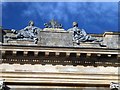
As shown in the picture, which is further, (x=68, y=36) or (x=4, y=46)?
(x=68, y=36)

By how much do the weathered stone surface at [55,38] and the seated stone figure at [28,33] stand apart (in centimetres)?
33

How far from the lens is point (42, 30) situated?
67.1 feet

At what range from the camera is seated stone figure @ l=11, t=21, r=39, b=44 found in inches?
795

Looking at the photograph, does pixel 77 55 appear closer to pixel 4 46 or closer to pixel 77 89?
pixel 77 89

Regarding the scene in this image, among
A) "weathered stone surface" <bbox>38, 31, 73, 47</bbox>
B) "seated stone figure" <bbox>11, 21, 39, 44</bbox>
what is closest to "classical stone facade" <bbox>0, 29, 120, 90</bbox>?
"weathered stone surface" <bbox>38, 31, 73, 47</bbox>

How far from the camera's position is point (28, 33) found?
67.1ft

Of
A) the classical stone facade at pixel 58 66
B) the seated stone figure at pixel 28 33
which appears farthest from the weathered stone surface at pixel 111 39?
the seated stone figure at pixel 28 33

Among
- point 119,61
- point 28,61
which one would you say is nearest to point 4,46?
point 28,61

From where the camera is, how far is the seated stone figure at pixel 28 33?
20.2m

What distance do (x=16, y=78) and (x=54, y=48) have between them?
213cm

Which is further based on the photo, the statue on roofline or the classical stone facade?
the statue on roofline

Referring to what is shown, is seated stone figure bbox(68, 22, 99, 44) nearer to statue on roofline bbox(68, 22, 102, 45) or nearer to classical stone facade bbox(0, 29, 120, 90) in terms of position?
statue on roofline bbox(68, 22, 102, 45)

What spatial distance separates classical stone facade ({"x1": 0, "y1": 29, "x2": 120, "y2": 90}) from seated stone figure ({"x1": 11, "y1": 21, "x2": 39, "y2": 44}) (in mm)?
432

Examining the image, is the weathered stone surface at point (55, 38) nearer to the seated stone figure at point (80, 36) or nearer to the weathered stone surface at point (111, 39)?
the seated stone figure at point (80, 36)
